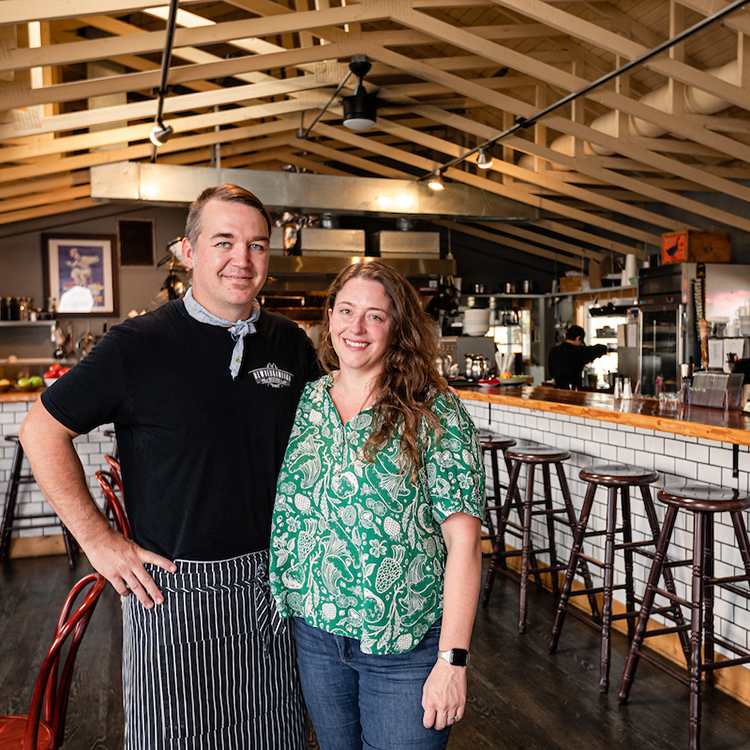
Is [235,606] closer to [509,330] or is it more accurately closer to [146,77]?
[146,77]

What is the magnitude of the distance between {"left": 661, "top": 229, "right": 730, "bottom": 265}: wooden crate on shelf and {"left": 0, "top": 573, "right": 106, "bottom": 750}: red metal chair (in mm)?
6980

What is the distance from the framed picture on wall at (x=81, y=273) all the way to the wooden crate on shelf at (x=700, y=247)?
7212 millimetres

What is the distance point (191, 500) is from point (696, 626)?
2.16 meters

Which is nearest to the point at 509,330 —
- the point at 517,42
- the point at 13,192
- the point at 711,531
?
the point at 517,42

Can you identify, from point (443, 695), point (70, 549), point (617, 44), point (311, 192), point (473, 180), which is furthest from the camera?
point (473, 180)

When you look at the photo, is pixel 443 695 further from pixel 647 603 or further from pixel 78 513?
pixel 647 603

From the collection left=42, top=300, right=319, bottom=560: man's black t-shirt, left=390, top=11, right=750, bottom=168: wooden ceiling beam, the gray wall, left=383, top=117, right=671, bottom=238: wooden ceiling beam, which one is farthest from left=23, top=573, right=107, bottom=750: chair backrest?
the gray wall

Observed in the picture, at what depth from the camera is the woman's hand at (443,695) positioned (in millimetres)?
1478

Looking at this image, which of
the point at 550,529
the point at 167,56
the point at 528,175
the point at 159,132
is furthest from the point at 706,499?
the point at 528,175

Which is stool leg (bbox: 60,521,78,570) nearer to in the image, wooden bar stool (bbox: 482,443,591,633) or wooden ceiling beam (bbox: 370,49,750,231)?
wooden bar stool (bbox: 482,443,591,633)

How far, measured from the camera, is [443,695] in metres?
1.48

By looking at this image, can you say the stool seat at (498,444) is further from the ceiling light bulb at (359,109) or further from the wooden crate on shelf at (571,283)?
the wooden crate on shelf at (571,283)

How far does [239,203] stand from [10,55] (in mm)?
3411

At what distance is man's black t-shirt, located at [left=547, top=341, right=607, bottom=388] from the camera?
7.46 metres
